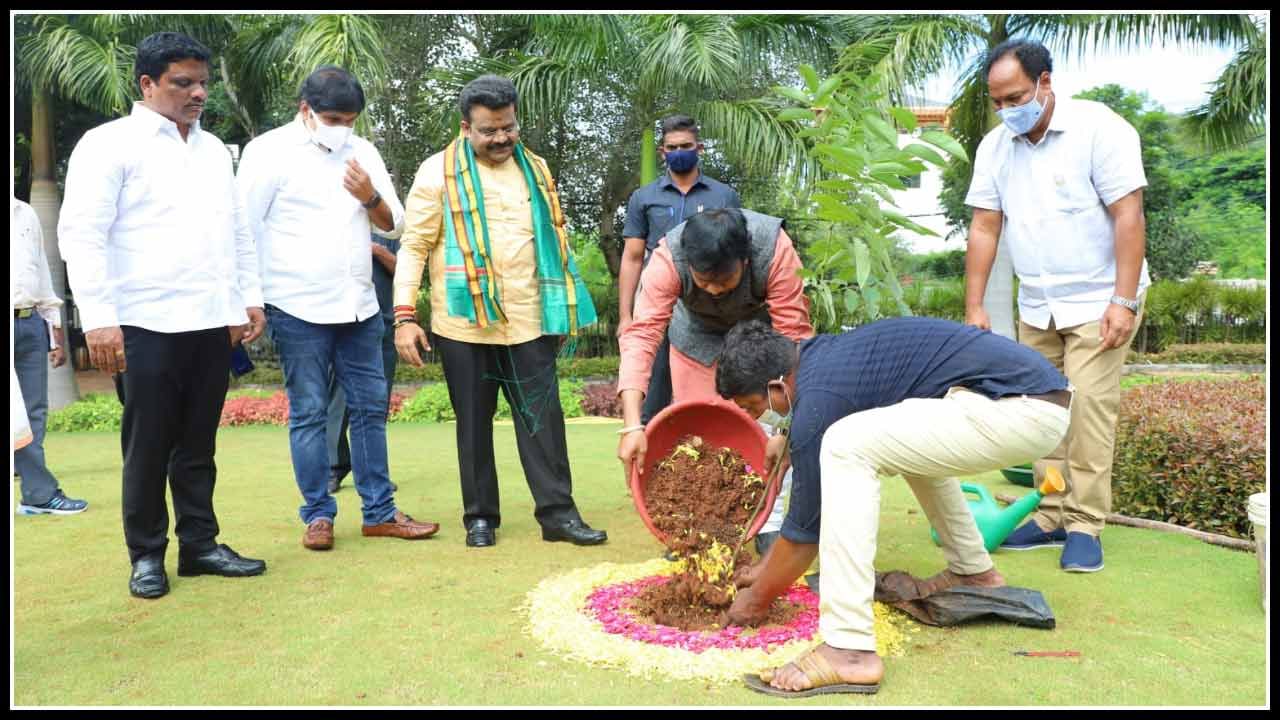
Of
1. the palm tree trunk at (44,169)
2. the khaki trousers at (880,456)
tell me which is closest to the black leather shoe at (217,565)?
the khaki trousers at (880,456)

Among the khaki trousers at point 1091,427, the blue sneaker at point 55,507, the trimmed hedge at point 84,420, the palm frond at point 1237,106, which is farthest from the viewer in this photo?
the palm frond at point 1237,106

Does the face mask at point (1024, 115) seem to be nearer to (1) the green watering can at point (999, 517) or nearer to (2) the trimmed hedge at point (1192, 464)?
(1) the green watering can at point (999, 517)

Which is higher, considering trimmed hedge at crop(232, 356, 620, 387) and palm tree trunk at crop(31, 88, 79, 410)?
palm tree trunk at crop(31, 88, 79, 410)

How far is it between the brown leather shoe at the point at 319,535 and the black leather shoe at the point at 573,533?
3.05 ft

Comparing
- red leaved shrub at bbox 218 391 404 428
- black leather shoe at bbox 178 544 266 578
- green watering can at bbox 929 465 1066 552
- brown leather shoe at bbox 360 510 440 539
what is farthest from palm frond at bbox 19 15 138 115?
green watering can at bbox 929 465 1066 552

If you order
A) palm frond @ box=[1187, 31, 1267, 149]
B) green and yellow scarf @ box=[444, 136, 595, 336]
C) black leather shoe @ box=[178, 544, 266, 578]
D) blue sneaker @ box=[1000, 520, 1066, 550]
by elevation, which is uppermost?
palm frond @ box=[1187, 31, 1267, 149]

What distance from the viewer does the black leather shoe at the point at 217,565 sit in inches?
150

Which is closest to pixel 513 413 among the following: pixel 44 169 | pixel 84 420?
pixel 84 420

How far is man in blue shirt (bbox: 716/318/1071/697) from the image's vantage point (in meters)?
2.66

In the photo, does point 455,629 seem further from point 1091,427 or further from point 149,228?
point 1091,427

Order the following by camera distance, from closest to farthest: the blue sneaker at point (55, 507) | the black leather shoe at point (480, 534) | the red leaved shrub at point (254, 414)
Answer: the black leather shoe at point (480, 534) < the blue sneaker at point (55, 507) < the red leaved shrub at point (254, 414)

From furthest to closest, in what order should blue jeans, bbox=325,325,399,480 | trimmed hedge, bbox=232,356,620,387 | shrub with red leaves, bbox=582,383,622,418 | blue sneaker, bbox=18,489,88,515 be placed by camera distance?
trimmed hedge, bbox=232,356,620,387 → shrub with red leaves, bbox=582,383,622,418 → blue jeans, bbox=325,325,399,480 → blue sneaker, bbox=18,489,88,515

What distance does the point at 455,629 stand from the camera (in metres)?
3.18

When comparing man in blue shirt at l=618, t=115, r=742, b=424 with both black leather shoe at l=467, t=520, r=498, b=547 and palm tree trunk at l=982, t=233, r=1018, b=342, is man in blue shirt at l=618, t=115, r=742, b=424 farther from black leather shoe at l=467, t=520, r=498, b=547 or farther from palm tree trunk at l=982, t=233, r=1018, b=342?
palm tree trunk at l=982, t=233, r=1018, b=342
